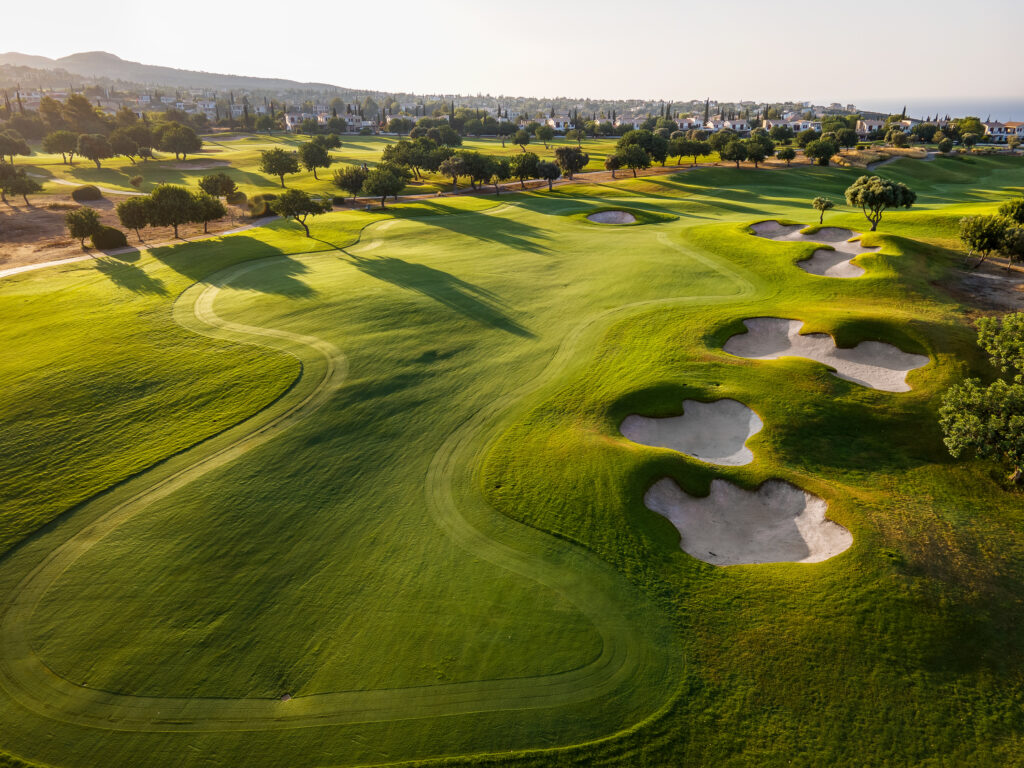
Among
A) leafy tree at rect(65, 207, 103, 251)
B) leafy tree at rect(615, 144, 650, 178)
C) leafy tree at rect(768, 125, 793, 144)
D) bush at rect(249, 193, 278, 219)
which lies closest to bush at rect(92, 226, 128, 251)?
leafy tree at rect(65, 207, 103, 251)

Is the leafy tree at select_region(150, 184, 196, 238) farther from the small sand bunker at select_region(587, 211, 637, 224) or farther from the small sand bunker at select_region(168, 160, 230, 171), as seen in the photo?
the small sand bunker at select_region(168, 160, 230, 171)

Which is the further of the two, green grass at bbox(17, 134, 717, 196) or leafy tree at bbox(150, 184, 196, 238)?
green grass at bbox(17, 134, 717, 196)

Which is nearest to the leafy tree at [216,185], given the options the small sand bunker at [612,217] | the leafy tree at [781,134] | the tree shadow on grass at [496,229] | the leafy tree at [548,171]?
the tree shadow on grass at [496,229]

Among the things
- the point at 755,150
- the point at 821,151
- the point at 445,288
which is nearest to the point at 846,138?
the point at 821,151

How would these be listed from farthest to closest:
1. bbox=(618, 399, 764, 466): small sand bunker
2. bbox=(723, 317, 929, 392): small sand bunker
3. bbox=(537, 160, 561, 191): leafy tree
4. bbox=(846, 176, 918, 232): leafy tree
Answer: bbox=(537, 160, 561, 191): leafy tree, bbox=(846, 176, 918, 232): leafy tree, bbox=(723, 317, 929, 392): small sand bunker, bbox=(618, 399, 764, 466): small sand bunker

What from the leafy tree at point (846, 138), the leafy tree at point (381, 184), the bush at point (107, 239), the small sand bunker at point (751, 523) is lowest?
the small sand bunker at point (751, 523)

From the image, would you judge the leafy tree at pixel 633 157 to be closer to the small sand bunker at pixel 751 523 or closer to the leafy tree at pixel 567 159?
the leafy tree at pixel 567 159
